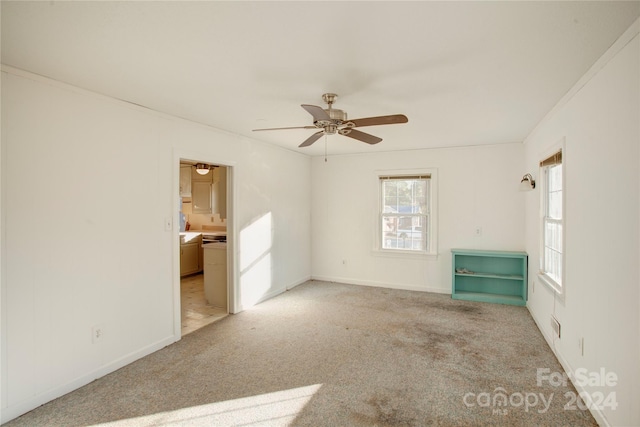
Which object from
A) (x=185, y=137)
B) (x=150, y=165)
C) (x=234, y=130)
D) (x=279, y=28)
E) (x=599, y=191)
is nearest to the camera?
(x=279, y=28)

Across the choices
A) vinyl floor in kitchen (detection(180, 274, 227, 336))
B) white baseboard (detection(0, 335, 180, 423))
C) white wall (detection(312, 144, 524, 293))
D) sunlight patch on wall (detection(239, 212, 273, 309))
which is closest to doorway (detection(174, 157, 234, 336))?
vinyl floor in kitchen (detection(180, 274, 227, 336))

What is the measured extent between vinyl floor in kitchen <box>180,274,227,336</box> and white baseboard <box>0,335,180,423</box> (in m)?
0.48

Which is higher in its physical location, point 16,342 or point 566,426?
point 16,342

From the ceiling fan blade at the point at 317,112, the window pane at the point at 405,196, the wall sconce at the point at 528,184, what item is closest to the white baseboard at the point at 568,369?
the wall sconce at the point at 528,184

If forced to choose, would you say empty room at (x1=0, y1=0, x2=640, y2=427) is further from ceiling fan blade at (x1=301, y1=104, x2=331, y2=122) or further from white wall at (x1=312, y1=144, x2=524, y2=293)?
white wall at (x1=312, y1=144, x2=524, y2=293)

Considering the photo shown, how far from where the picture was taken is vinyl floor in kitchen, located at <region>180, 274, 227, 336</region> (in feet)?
13.1

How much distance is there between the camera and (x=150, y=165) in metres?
3.21

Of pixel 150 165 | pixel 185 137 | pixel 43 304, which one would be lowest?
pixel 43 304

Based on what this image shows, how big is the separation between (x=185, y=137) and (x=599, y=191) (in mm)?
3667

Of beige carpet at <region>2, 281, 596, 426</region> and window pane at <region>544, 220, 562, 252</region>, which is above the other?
window pane at <region>544, 220, 562, 252</region>

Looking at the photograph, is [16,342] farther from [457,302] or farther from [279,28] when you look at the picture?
[457,302]

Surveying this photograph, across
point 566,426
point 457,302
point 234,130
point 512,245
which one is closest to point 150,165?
point 234,130

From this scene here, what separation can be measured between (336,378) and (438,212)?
3.52m

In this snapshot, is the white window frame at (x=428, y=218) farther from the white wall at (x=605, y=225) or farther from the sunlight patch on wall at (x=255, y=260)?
the white wall at (x=605, y=225)
